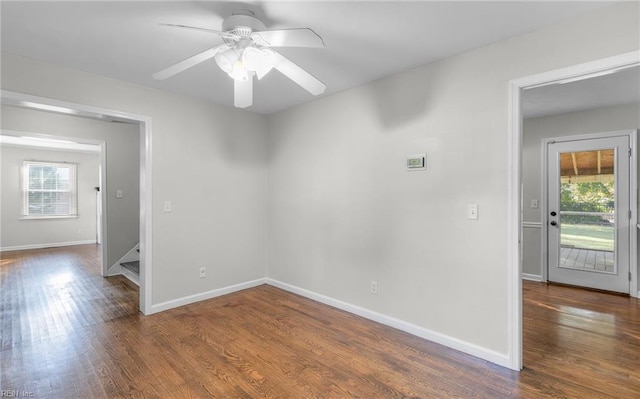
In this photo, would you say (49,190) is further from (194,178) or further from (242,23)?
(242,23)

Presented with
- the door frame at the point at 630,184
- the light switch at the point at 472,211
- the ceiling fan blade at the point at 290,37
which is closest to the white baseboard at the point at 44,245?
the ceiling fan blade at the point at 290,37

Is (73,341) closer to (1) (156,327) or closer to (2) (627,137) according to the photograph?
(1) (156,327)

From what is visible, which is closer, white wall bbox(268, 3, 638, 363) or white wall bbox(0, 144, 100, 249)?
white wall bbox(268, 3, 638, 363)

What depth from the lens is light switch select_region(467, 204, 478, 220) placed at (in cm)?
243

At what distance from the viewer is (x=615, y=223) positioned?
4.01 meters

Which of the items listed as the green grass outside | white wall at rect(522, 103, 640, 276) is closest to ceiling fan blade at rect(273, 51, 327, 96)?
white wall at rect(522, 103, 640, 276)

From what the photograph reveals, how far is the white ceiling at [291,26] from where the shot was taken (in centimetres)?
184

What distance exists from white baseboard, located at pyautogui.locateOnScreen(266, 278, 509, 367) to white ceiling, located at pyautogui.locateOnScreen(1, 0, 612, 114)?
2.36 metres

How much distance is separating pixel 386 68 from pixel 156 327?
10.7 feet

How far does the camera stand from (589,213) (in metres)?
4.21

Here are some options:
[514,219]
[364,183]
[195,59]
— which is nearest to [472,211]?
[514,219]

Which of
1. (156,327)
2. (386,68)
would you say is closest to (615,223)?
(386,68)

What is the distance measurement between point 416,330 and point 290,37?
258cm

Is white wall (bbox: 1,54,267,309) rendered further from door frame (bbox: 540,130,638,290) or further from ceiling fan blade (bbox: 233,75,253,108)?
door frame (bbox: 540,130,638,290)
